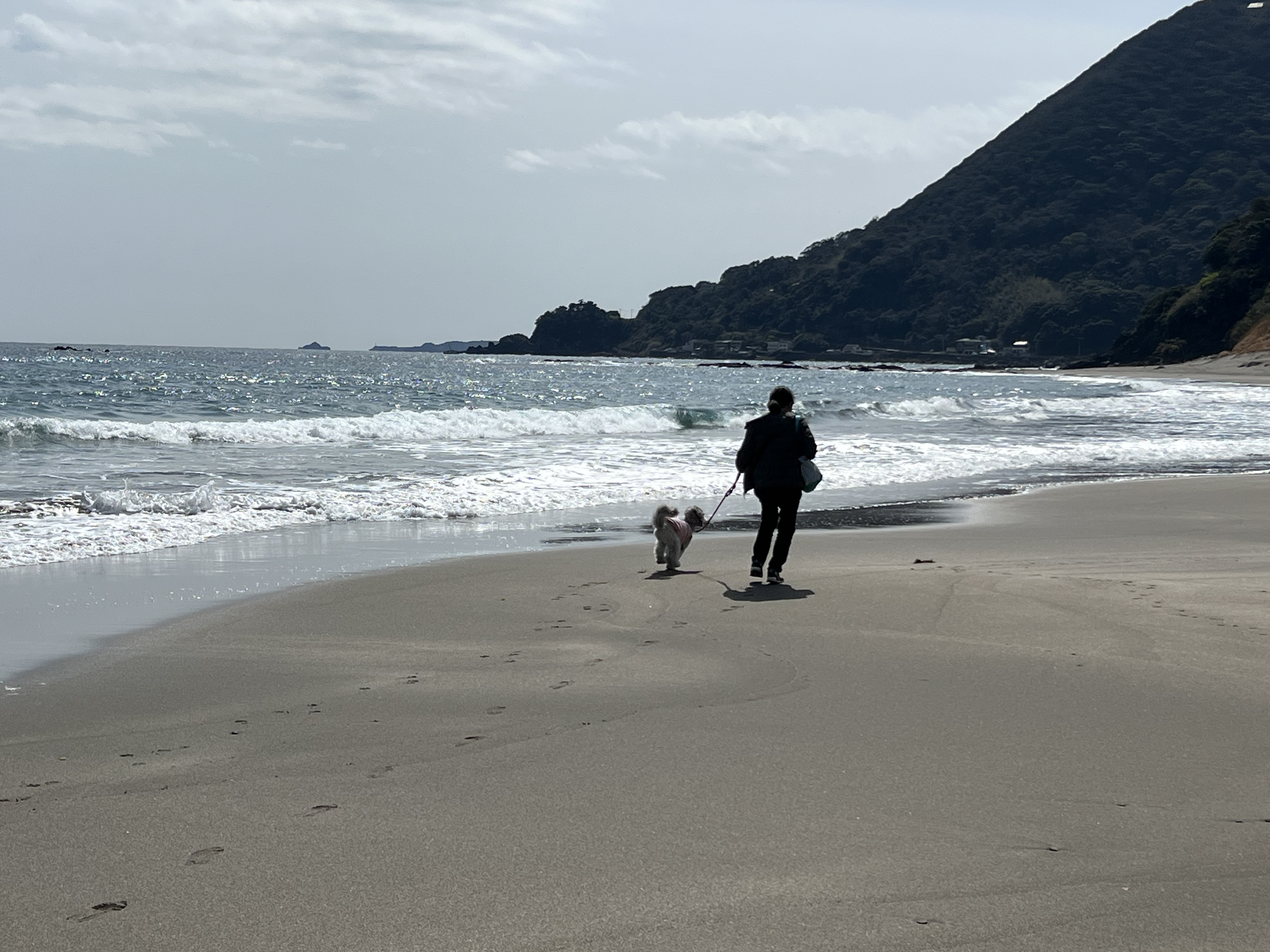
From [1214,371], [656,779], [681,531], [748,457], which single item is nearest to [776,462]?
[748,457]

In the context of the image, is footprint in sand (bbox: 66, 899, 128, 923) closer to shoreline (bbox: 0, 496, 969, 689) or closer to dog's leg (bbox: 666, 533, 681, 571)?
shoreline (bbox: 0, 496, 969, 689)

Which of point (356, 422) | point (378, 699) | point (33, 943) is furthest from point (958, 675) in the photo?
point (356, 422)

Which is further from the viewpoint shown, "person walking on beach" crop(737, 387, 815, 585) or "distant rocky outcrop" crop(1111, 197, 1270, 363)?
"distant rocky outcrop" crop(1111, 197, 1270, 363)

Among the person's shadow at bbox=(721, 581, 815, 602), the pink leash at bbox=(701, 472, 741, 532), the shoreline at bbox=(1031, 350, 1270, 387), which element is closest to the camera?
the person's shadow at bbox=(721, 581, 815, 602)

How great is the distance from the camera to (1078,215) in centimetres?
16212

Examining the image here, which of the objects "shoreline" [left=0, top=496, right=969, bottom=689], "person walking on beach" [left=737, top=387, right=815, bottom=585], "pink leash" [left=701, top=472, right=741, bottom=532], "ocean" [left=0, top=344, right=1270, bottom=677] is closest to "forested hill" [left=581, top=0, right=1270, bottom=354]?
"ocean" [left=0, top=344, right=1270, bottom=677]

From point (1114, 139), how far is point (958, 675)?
177264 millimetres

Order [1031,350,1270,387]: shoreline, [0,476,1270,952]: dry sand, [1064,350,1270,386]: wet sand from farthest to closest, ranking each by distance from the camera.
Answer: [1064,350,1270,386]: wet sand < [1031,350,1270,387]: shoreline < [0,476,1270,952]: dry sand

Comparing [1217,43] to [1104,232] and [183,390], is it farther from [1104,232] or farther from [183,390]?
[183,390]

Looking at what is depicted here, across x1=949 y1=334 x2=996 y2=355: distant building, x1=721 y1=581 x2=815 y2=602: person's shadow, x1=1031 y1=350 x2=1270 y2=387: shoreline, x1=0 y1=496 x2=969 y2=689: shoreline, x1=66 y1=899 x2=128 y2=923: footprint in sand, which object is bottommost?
x1=0 y1=496 x2=969 y2=689: shoreline

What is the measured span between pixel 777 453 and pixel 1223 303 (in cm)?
9653

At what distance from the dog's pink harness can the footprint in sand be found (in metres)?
5.93

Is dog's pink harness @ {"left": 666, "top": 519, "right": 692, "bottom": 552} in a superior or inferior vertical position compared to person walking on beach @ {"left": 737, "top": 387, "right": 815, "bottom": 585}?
inferior

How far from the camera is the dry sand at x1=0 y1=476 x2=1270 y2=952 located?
114 inches
